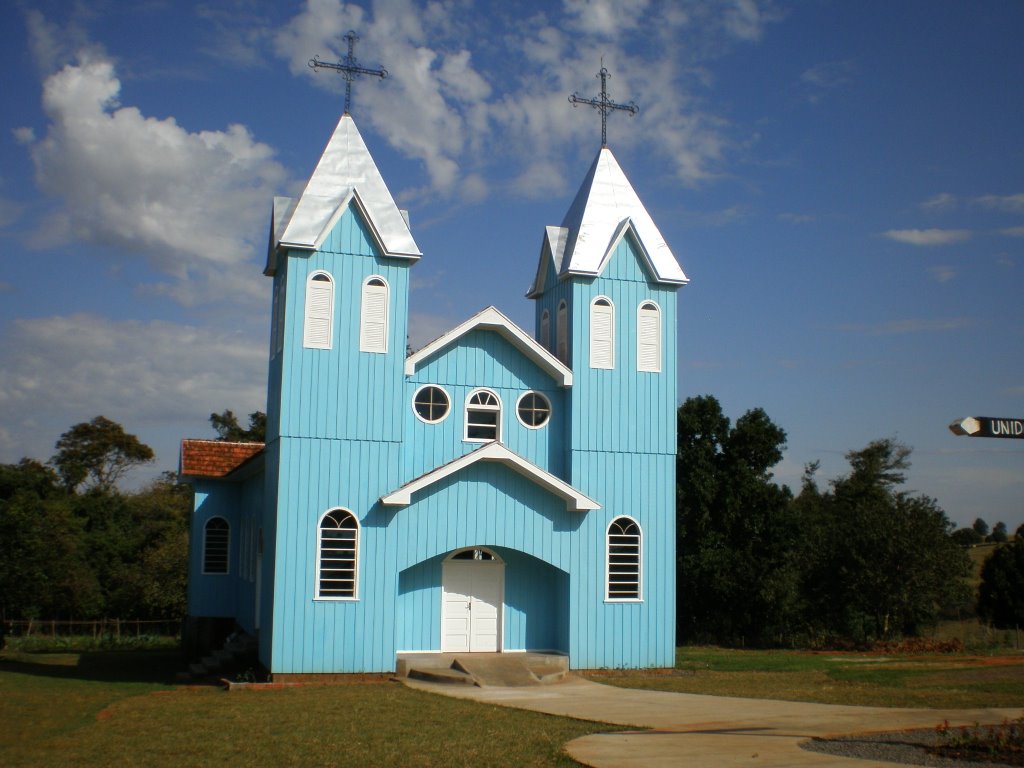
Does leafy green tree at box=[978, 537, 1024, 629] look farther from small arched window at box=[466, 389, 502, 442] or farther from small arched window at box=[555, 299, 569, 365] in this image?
small arched window at box=[466, 389, 502, 442]

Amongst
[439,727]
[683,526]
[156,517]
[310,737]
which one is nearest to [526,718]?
[439,727]

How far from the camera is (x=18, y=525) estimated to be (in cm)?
3878

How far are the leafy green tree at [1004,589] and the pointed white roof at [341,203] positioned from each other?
37.8 metres

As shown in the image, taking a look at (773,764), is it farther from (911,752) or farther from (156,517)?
(156,517)

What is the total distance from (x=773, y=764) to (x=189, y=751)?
7.14 metres

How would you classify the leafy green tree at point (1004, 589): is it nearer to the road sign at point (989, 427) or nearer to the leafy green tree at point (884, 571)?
the leafy green tree at point (884, 571)

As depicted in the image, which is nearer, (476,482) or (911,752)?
(911,752)

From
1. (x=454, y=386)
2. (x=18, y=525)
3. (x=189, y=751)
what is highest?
(x=454, y=386)

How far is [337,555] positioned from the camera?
2147cm

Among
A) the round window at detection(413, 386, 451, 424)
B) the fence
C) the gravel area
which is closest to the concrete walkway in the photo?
the gravel area

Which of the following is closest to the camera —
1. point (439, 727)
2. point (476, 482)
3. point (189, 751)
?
point (189, 751)

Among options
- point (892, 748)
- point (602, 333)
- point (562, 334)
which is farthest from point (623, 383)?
point (892, 748)

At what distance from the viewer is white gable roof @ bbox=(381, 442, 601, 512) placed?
70.4 feet

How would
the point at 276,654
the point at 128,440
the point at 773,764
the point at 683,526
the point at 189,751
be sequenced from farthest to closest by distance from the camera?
the point at 128,440
the point at 683,526
the point at 276,654
the point at 189,751
the point at 773,764
